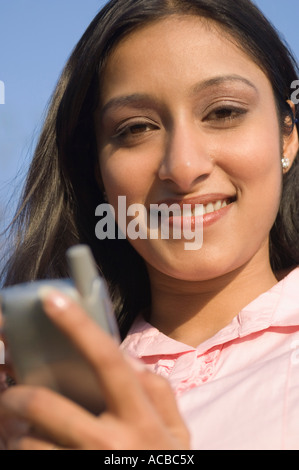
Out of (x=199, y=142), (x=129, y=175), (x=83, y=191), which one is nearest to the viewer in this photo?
(x=199, y=142)

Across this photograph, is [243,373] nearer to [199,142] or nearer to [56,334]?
[199,142]

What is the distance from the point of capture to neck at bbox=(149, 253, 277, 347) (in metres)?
2.03

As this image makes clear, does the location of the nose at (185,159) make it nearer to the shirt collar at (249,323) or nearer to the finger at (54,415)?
the shirt collar at (249,323)

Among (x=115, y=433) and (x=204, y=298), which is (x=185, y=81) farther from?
(x=115, y=433)

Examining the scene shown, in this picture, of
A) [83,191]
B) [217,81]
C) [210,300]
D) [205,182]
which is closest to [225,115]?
[217,81]

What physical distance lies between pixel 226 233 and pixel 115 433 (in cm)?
100

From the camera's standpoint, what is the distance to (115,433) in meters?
0.93

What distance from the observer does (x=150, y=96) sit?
6.13ft

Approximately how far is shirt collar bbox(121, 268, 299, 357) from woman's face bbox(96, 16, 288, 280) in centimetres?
14

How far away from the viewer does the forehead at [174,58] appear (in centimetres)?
184

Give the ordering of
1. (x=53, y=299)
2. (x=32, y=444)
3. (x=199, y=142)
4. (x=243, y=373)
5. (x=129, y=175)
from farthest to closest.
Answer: (x=129, y=175)
(x=199, y=142)
(x=243, y=373)
(x=32, y=444)
(x=53, y=299)

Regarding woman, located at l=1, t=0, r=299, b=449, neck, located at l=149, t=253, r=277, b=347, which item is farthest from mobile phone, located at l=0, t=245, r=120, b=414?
neck, located at l=149, t=253, r=277, b=347

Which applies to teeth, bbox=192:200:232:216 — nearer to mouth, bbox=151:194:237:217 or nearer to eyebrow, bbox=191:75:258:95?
mouth, bbox=151:194:237:217

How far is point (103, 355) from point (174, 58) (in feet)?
3.80
